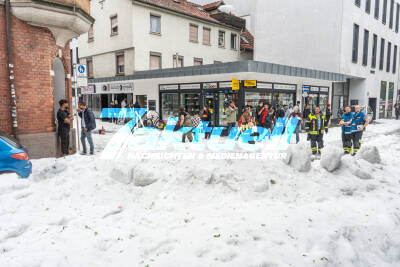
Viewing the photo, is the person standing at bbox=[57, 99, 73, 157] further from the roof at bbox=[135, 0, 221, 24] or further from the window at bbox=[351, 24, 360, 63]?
the window at bbox=[351, 24, 360, 63]

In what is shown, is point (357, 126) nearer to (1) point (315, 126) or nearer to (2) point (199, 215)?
(1) point (315, 126)

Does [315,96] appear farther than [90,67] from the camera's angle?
No

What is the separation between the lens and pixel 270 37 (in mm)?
26969

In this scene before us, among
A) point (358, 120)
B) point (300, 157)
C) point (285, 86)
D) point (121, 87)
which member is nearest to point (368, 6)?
point (285, 86)

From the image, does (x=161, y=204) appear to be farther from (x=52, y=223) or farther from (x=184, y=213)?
(x=52, y=223)

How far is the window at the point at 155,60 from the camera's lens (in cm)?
2286

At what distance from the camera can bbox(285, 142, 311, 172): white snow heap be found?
607 centimetres

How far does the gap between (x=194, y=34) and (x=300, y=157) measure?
21.5 meters

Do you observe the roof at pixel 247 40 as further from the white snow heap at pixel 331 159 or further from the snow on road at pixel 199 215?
the snow on road at pixel 199 215

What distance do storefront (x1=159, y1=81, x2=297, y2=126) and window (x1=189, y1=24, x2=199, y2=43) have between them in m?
7.47

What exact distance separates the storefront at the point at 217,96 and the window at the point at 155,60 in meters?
3.74

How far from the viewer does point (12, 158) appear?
18.0ft

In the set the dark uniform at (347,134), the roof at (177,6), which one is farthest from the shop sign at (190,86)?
the dark uniform at (347,134)

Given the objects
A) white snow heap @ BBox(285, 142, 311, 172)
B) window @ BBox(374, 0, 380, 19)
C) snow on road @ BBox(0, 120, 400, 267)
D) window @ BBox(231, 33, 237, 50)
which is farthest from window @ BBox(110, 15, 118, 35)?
window @ BBox(374, 0, 380, 19)
